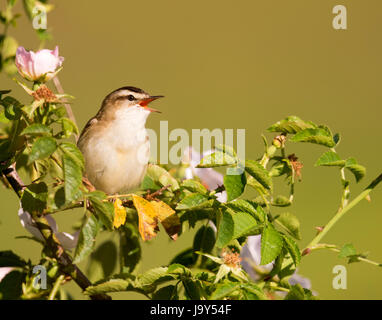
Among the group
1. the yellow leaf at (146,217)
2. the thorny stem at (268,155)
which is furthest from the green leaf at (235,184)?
the yellow leaf at (146,217)

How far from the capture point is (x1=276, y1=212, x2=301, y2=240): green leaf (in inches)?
68.7

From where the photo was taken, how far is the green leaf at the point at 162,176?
6.22 feet

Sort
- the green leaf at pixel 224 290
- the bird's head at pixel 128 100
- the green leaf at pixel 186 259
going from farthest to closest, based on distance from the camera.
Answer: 1. the bird's head at pixel 128 100
2. the green leaf at pixel 186 259
3. the green leaf at pixel 224 290

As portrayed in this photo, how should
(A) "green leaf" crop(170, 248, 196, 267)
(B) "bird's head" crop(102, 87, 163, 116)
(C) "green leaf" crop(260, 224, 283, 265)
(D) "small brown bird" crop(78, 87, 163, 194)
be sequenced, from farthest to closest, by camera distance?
(B) "bird's head" crop(102, 87, 163, 116) → (D) "small brown bird" crop(78, 87, 163, 194) → (A) "green leaf" crop(170, 248, 196, 267) → (C) "green leaf" crop(260, 224, 283, 265)

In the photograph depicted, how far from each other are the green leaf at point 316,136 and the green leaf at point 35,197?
664mm

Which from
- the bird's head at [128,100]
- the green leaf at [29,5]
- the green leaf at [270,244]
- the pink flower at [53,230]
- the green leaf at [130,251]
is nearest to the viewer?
the green leaf at [270,244]

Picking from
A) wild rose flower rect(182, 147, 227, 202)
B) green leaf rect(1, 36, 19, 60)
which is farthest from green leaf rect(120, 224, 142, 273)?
green leaf rect(1, 36, 19, 60)

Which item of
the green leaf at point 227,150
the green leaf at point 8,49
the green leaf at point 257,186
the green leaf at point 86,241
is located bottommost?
→ the green leaf at point 86,241

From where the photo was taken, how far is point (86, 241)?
152cm

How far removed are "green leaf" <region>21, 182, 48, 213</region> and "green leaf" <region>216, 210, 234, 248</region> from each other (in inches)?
17.8

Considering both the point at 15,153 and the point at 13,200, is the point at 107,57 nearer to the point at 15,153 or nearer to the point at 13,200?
the point at 13,200

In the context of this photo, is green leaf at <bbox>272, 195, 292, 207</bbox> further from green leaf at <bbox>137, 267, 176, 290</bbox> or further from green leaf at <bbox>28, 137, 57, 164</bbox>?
green leaf at <bbox>28, 137, 57, 164</bbox>

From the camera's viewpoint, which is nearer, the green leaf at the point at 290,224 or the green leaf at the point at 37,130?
the green leaf at the point at 37,130

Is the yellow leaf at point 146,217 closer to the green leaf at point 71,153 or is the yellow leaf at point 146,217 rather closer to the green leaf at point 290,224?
the green leaf at point 71,153
